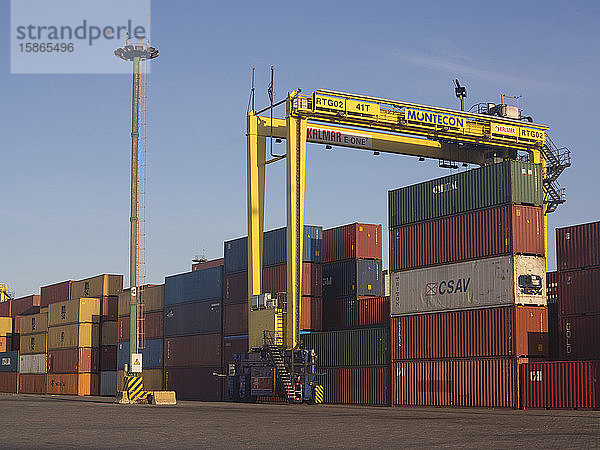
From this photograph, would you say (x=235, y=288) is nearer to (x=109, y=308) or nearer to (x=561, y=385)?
(x=109, y=308)

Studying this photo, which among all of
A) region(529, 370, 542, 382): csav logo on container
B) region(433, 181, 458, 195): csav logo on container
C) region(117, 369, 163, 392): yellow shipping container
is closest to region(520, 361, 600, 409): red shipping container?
region(529, 370, 542, 382): csav logo on container

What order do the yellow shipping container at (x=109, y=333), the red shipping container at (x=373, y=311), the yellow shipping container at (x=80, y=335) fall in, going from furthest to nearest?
1. the yellow shipping container at (x=80, y=335)
2. the yellow shipping container at (x=109, y=333)
3. the red shipping container at (x=373, y=311)

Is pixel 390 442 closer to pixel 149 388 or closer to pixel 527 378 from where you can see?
pixel 527 378

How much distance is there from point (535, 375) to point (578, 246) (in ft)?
20.2

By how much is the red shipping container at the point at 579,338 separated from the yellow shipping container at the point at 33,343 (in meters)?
58.7

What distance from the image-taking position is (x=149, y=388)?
6888cm

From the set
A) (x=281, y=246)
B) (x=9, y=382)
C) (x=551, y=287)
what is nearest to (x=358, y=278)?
(x=281, y=246)

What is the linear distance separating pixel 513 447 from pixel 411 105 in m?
32.3

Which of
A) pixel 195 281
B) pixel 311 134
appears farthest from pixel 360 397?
pixel 195 281

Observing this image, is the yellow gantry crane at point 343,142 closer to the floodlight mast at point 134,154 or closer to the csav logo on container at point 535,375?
the floodlight mast at point 134,154

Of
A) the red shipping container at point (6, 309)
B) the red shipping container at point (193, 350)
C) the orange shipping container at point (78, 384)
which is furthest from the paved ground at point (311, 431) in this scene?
the red shipping container at point (6, 309)

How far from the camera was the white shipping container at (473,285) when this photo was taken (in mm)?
38844

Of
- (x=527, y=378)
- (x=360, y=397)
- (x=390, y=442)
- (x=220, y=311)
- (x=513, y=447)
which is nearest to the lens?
(x=513, y=447)

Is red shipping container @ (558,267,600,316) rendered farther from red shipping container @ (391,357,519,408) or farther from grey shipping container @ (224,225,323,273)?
grey shipping container @ (224,225,323,273)
